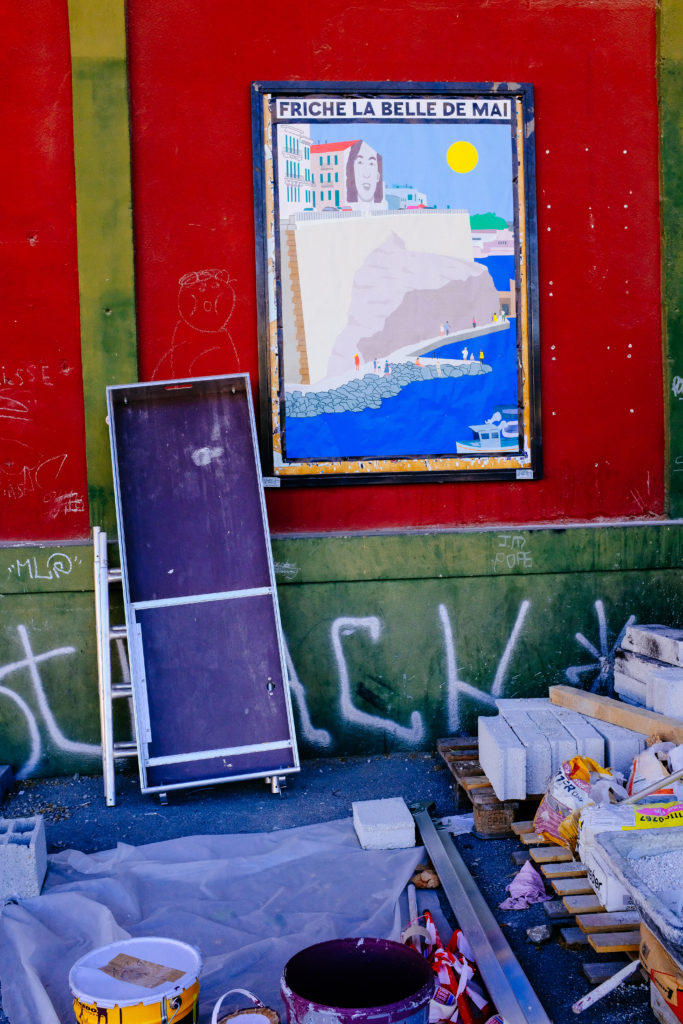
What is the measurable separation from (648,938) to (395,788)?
84.3 inches

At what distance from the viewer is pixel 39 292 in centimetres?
521

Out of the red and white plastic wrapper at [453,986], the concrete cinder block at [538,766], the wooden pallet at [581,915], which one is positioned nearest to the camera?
the red and white plastic wrapper at [453,986]

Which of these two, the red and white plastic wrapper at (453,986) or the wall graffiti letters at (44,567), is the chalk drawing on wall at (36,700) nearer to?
the wall graffiti letters at (44,567)

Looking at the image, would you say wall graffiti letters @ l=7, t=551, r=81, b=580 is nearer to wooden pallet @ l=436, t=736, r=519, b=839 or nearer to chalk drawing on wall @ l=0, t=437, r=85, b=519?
chalk drawing on wall @ l=0, t=437, r=85, b=519

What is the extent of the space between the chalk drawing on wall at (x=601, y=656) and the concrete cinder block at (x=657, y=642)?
0.91 ft

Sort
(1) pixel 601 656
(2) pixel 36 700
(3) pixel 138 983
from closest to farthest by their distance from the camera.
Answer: (3) pixel 138 983, (2) pixel 36 700, (1) pixel 601 656

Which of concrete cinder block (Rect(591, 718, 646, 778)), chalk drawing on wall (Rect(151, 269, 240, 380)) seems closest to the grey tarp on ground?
concrete cinder block (Rect(591, 718, 646, 778))

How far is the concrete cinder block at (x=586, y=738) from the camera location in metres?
4.12

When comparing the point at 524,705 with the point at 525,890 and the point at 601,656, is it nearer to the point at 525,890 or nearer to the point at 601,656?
the point at 601,656

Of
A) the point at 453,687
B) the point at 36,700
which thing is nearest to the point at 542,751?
the point at 453,687

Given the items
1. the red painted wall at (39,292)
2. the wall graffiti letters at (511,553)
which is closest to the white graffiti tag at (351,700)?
the wall graffiti letters at (511,553)

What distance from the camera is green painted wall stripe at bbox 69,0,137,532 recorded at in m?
5.11

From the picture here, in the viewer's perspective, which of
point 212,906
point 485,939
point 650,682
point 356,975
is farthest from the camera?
point 650,682

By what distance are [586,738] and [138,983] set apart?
2.44 metres
